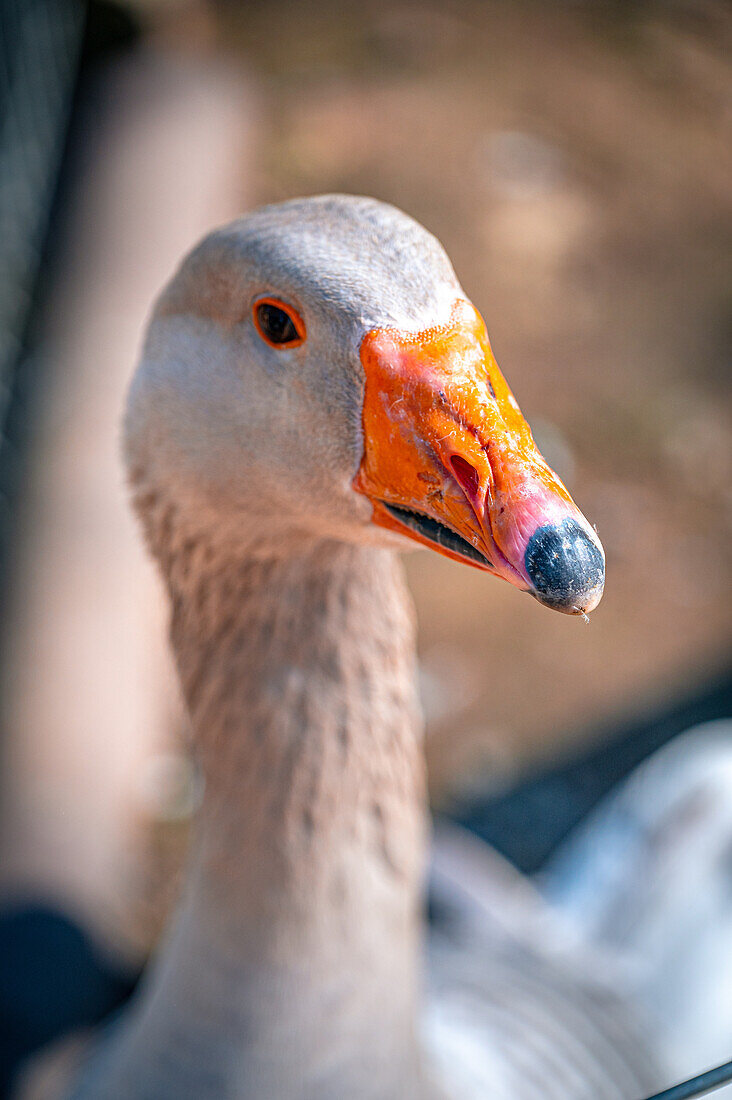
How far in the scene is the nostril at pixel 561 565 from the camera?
0.90 metres

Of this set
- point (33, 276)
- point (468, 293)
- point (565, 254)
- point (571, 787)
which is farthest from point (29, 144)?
point (571, 787)

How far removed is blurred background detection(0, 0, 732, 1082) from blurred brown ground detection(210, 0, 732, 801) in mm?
16

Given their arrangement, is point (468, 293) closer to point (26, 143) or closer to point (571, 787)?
point (26, 143)

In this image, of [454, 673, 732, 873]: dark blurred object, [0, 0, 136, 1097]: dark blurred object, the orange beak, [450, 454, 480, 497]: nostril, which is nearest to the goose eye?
the orange beak

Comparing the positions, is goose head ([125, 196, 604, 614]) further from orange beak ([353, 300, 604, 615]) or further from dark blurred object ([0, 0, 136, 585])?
dark blurred object ([0, 0, 136, 585])

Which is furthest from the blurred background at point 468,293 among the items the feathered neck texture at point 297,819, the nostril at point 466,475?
the nostril at point 466,475

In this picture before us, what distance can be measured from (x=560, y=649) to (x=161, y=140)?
11.9 ft

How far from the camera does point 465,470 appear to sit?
1.03m

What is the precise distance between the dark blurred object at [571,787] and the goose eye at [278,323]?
93.7 inches

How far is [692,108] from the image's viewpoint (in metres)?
4.95

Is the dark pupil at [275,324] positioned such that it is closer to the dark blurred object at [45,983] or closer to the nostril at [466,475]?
the nostril at [466,475]

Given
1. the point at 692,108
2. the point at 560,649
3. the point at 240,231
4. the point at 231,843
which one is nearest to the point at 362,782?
the point at 231,843

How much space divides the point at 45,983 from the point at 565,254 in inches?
178

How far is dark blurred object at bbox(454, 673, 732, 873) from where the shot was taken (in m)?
3.28
